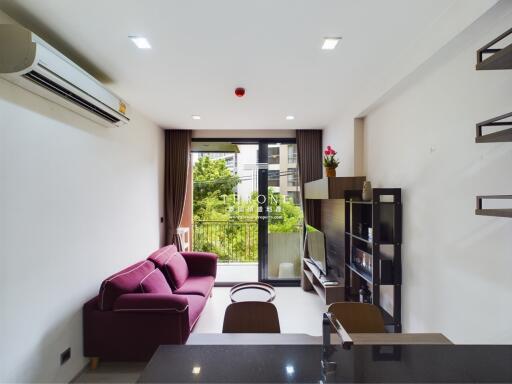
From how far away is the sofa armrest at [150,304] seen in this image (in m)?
2.26

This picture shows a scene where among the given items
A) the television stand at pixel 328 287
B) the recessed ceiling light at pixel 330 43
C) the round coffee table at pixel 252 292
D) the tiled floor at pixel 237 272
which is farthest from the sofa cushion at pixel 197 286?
the recessed ceiling light at pixel 330 43

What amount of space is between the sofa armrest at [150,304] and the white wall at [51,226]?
38 cm

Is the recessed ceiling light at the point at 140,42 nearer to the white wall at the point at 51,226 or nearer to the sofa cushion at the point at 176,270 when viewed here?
the white wall at the point at 51,226

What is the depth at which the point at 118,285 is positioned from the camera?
235 cm

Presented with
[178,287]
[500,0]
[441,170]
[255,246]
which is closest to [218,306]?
[178,287]

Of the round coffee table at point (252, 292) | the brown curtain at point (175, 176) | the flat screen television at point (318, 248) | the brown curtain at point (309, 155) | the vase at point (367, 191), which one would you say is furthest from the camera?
the brown curtain at point (309, 155)

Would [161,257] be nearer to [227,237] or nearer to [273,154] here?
[227,237]

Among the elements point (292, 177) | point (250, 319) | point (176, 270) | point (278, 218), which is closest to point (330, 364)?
point (250, 319)

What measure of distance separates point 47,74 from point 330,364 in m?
2.27

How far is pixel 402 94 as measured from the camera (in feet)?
7.55

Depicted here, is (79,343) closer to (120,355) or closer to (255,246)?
(120,355)

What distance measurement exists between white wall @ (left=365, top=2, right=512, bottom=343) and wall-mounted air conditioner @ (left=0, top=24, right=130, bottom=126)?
249 centimetres

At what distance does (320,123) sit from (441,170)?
2.40 metres

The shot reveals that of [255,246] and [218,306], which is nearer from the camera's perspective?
[218,306]
